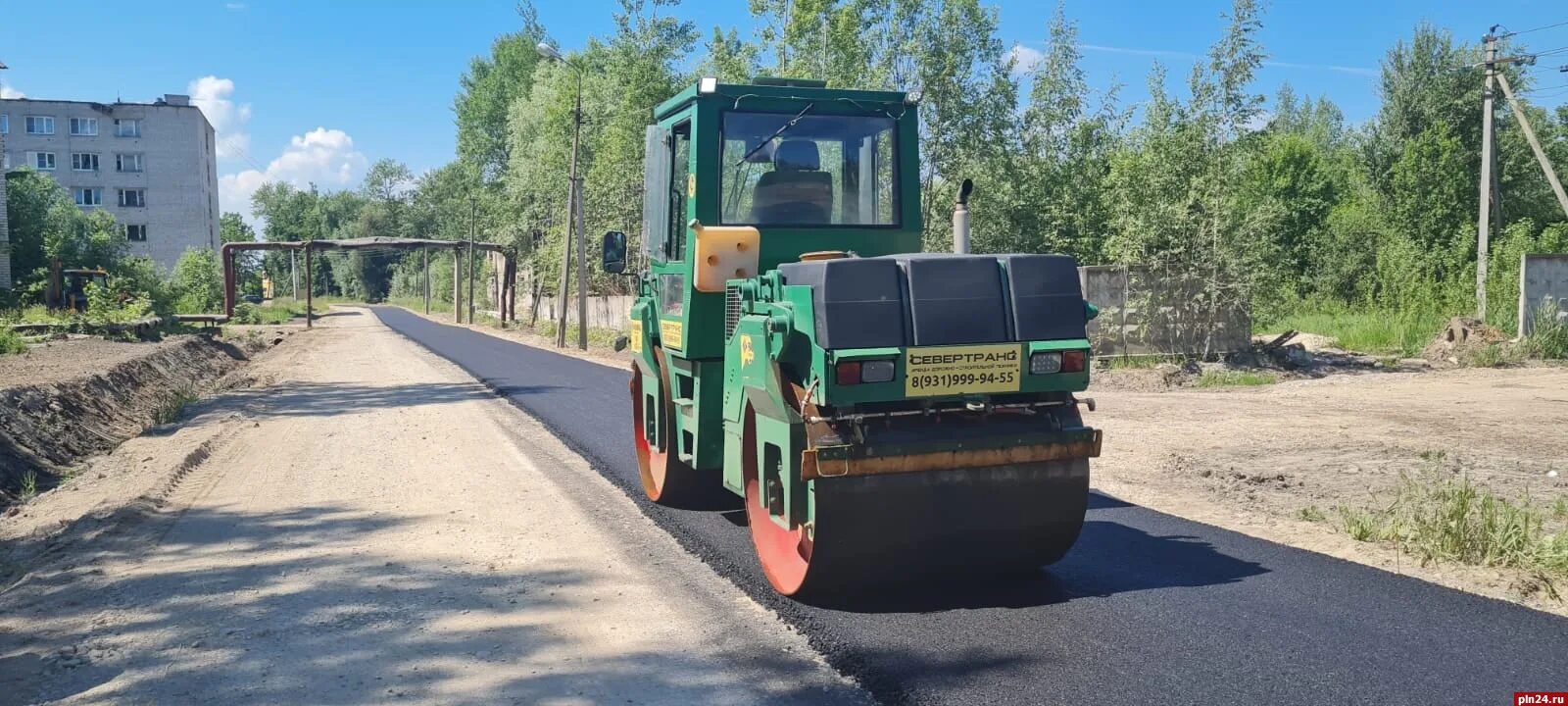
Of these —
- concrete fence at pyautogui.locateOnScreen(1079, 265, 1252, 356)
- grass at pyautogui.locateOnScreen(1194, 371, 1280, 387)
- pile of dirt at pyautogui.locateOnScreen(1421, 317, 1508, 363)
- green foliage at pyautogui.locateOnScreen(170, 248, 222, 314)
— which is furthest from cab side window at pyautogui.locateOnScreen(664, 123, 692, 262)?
green foliage at pyautogui.locateOnScreen(170, 248, 222, 314)

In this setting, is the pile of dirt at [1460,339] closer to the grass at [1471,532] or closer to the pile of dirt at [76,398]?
the grass at [1471,532]

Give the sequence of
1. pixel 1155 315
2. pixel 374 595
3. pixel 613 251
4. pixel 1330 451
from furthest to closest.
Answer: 1. pixel 1155 315
2. pixel 1330 451
3. pixel 613 251
4. pixel 374 595

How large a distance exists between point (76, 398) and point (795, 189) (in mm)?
10204

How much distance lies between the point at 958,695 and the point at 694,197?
142 inches

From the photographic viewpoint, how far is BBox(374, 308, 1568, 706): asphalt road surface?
401 cm

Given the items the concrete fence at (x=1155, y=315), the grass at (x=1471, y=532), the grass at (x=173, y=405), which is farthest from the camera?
the concrete fence at (x=1155, y=315)

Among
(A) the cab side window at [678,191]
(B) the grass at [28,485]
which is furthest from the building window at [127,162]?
(A) the cab side window at [678,191]

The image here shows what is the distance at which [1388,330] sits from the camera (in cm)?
2139

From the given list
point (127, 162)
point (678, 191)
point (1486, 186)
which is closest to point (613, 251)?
point (678, 191)

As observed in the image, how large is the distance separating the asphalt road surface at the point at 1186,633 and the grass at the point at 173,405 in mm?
9947

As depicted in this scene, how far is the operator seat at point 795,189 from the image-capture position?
667 cm

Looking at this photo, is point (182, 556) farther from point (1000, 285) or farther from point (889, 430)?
point (1000, 285)

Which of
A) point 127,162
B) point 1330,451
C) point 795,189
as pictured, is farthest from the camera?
point 127,162

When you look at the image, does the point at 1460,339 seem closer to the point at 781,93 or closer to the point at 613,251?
the point at 781,93
